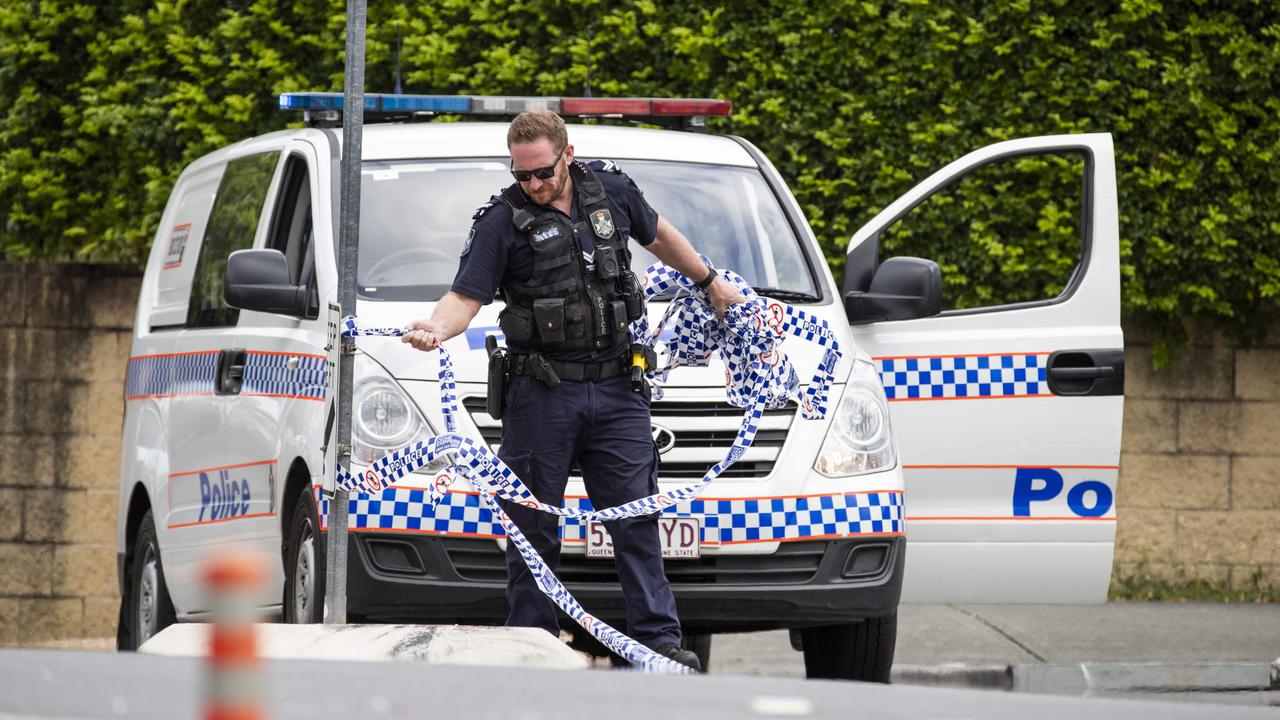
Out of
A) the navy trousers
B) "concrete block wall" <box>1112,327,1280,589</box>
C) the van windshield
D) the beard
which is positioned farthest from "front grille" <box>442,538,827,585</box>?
"concrete block wall" <box>1112,327,1280,589</box>

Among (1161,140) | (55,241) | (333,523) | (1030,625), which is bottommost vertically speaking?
(1030,625)

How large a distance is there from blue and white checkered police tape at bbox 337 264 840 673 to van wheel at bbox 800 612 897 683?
73cm

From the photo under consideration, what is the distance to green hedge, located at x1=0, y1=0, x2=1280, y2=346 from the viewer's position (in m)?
9.55

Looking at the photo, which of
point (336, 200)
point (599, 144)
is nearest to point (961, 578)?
point (599, 144)

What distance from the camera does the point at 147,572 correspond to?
24.5 feet

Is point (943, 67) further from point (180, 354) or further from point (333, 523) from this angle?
point (333, 523)

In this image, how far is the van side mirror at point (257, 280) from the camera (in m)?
5.77

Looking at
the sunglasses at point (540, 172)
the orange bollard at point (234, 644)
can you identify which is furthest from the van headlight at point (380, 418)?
the orange bollard at point (234, 644)

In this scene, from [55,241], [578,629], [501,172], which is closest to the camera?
[578,629]

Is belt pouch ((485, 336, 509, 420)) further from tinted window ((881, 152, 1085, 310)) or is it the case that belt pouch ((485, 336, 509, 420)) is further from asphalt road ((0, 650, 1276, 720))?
tinted window ((881, 152, 1085, 310))

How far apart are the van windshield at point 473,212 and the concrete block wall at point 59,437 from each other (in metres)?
4.62

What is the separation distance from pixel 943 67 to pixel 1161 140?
1159 mm

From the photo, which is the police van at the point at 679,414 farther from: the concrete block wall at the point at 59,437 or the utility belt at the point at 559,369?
the concrete block wall at the point at 59,437

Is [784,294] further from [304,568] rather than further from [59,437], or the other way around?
[59,437]
